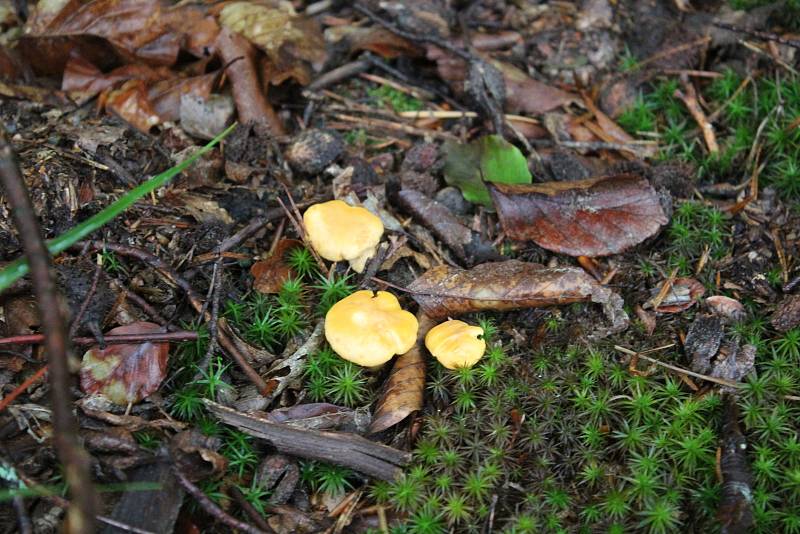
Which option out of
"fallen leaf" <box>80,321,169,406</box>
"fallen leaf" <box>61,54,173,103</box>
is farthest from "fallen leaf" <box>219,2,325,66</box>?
"fallen leaf" <box>80,321,169,406</box>

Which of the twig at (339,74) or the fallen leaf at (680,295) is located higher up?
the twig at (339,74)

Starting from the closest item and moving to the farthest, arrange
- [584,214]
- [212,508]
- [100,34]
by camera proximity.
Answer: [212,508]
[584,214]
[100,34]

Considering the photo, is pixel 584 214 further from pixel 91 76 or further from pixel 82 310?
pixel 91 76

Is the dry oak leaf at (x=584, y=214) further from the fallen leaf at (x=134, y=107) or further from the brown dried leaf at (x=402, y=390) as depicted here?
the fallen leaf at (x=134, y=107)

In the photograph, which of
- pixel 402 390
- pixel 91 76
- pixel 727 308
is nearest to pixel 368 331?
pixel 402 390

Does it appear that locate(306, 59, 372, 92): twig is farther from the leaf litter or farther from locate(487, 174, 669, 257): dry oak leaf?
locate(487, 174, 669, 257): dry oak leaf

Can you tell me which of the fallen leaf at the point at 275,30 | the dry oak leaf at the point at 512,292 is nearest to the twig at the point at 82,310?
the dry oak leaf at the point at 512,292
